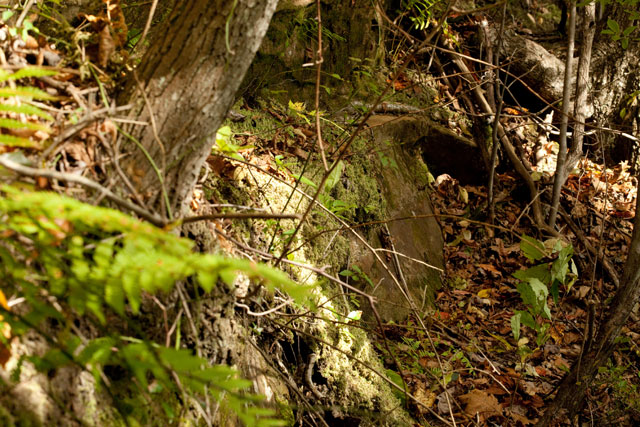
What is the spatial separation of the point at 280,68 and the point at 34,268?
9.87 ft

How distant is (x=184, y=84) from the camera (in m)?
1.45

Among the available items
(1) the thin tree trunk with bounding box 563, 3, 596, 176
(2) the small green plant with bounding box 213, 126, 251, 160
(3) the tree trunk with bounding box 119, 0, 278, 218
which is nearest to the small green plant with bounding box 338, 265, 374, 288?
(2) the small green plant with bounding box 213, 126, 251, 160

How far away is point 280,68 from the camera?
3.85 m

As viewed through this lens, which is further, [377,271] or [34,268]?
[377,271]

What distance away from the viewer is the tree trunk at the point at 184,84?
1.44 meters

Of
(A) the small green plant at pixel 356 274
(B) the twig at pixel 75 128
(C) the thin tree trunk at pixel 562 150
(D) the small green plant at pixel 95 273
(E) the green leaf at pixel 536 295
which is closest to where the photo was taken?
(D) the small green plant at pixel 95 273

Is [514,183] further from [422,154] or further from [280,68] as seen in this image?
[280,68]

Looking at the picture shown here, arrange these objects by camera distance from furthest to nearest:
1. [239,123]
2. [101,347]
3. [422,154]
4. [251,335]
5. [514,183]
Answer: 1. [514,183]
2. [422,154]
3. [239,123]
4. [251,335]
5. [101,347]

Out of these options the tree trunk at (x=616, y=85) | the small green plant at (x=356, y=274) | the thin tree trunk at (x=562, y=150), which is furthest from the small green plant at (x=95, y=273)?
the tree trunk at (x=616, y=85)

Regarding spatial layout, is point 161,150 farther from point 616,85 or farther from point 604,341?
point 616,85

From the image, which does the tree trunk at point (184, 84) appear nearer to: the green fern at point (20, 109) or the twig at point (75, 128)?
the twig at point (75, 128)

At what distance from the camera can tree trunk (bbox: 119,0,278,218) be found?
1.44 meters

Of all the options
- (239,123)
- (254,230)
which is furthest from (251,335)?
(239,123)

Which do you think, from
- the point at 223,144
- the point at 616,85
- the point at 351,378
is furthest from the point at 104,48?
the point at 616,85
